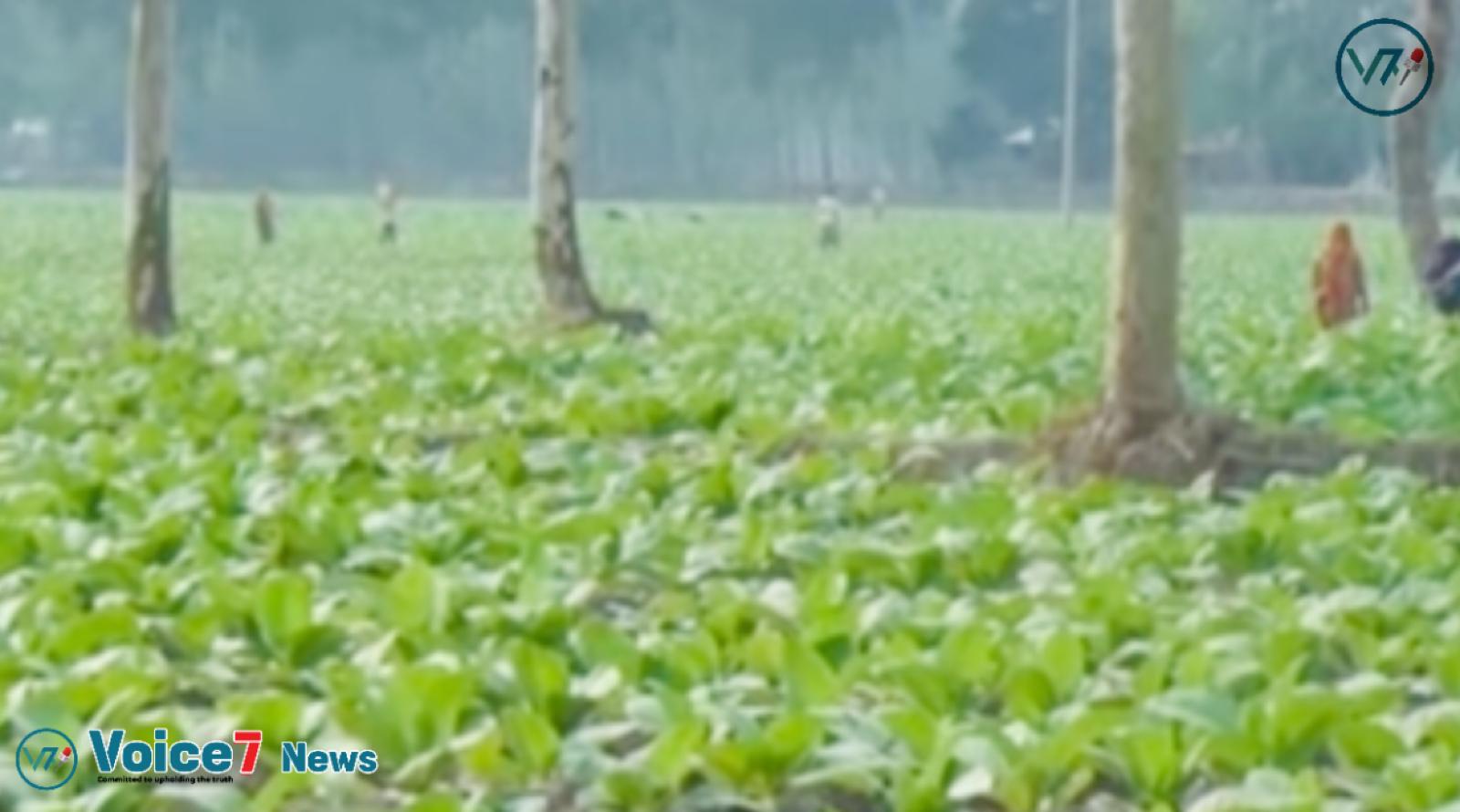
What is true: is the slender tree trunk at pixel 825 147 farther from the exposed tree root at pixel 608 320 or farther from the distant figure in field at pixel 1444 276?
the exposed tree root at pixel 608 320

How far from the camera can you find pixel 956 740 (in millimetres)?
5410

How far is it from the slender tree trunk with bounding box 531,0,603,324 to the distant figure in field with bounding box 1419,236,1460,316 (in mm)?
4569

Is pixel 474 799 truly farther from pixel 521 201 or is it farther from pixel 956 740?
pixel 521 201

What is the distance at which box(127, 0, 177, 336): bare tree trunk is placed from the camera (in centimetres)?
1596

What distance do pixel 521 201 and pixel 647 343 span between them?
4445 centimetres

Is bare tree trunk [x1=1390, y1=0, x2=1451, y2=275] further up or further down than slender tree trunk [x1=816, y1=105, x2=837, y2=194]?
further up

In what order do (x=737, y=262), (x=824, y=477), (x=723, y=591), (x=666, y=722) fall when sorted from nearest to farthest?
(x=666, y=722) < (x=723, y=591) < (x=824, y=477) < (x=737, y=262)

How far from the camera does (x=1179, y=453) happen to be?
31.9ft

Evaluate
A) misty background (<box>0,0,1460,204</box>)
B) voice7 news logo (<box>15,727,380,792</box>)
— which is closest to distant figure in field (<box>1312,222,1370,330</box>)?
voice7 news logo (<box>15,727,380,792</box>)

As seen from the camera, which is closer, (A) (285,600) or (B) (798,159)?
(A) (285,600)

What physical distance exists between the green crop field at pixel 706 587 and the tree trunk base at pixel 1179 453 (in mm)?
317

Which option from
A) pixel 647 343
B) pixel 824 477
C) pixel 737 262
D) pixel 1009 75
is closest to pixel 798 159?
pixel 1009 75

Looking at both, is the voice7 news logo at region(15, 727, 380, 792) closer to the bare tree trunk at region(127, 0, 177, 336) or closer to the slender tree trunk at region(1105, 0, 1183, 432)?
the slender tree trunk at region(1105, 0, 1183, 432)

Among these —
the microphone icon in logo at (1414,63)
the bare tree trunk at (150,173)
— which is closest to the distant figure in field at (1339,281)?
the microphone icon in logo at (1414,63)
